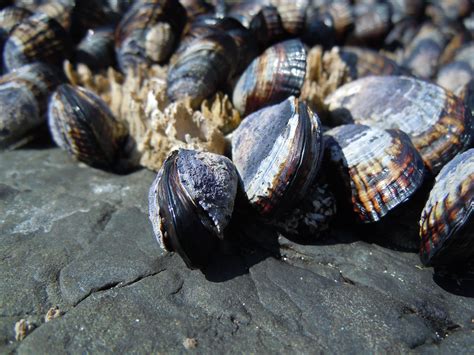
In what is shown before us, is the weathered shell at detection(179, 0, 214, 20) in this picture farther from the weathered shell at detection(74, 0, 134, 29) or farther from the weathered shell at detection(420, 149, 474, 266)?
the weathered shell at detection(420, 149, 474, 266)

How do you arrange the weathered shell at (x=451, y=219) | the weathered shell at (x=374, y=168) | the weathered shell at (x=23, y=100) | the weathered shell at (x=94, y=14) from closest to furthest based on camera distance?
the weathered shell at (x=451, y=219), the weathered shell at (x=374, y=168), the weathered shell at (x=23, y=100), the weathered shell at (x=94, y=14)

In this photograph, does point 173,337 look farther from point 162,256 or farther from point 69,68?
point 69,68

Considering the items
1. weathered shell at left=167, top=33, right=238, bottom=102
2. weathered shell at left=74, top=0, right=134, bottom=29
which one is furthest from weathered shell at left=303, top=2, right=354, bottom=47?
weathered shell at left=74, top=0, right=134, bottom=29

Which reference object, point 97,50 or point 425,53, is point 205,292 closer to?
point 97,50

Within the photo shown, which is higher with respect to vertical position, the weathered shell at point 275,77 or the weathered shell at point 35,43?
the weathered shell at point 275,77

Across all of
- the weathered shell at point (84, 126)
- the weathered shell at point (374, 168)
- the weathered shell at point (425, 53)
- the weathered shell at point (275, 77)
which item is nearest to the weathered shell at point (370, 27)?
the weathered shell at point (425, 53)

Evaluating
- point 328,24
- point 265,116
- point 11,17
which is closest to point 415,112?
point 265,116

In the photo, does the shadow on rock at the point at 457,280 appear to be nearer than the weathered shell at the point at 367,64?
Yes

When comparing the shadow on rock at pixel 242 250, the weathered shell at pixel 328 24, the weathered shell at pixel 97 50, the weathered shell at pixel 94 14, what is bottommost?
the shadow on rock at pixel 242 250

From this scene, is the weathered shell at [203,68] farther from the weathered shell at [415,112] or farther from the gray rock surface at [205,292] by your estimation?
the gray rock surface at [205,292]
